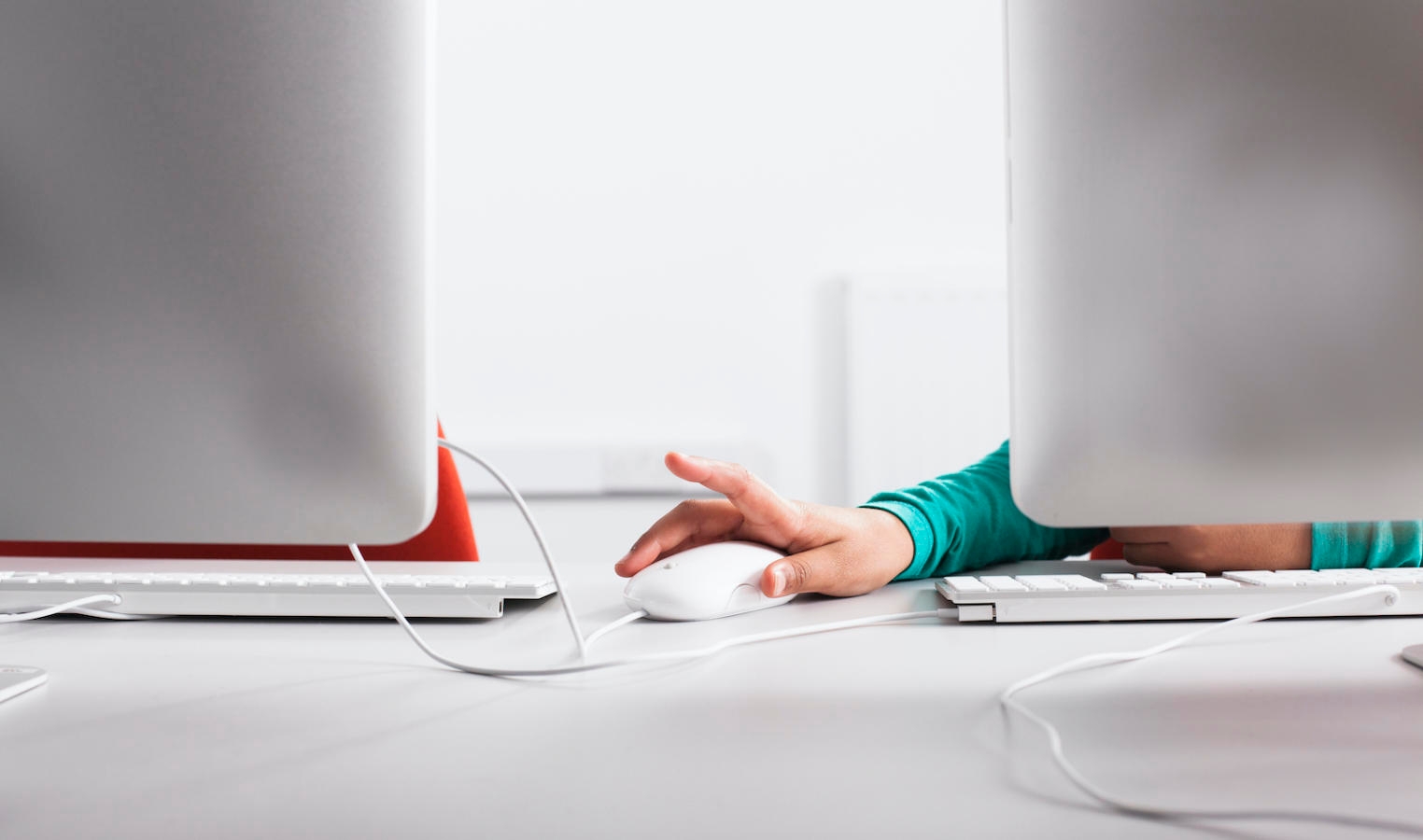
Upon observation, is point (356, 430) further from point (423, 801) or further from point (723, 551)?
point (723, 551)

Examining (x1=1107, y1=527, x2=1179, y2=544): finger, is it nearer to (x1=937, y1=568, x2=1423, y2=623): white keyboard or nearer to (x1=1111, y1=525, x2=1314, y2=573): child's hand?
(x1=1111, y1=525, x2=1314, y2=573): child's hand

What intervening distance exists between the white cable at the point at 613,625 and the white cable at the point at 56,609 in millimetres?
347

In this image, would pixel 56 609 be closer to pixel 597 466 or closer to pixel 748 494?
pixel 748 494

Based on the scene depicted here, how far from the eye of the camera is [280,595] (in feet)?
1.97

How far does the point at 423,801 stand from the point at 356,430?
184 millimetres

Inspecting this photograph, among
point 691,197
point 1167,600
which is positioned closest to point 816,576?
point 1167,600

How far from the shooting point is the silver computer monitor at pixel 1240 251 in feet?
1.22

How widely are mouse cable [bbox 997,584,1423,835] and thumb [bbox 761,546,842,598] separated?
0.21m

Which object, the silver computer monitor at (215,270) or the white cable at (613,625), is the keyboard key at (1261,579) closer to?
the white cable at (613,625)

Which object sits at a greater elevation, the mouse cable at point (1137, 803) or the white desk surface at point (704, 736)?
the mouse cable at point (1137, 803)

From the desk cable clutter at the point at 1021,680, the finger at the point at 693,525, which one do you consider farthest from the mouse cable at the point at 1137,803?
the finger at the point at 693,525

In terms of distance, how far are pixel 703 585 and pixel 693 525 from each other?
0.15 m

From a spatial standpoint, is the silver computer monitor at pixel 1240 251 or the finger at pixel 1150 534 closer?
the silver computer monitor at pixel 1240 251

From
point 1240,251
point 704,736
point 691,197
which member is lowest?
point 704,736
